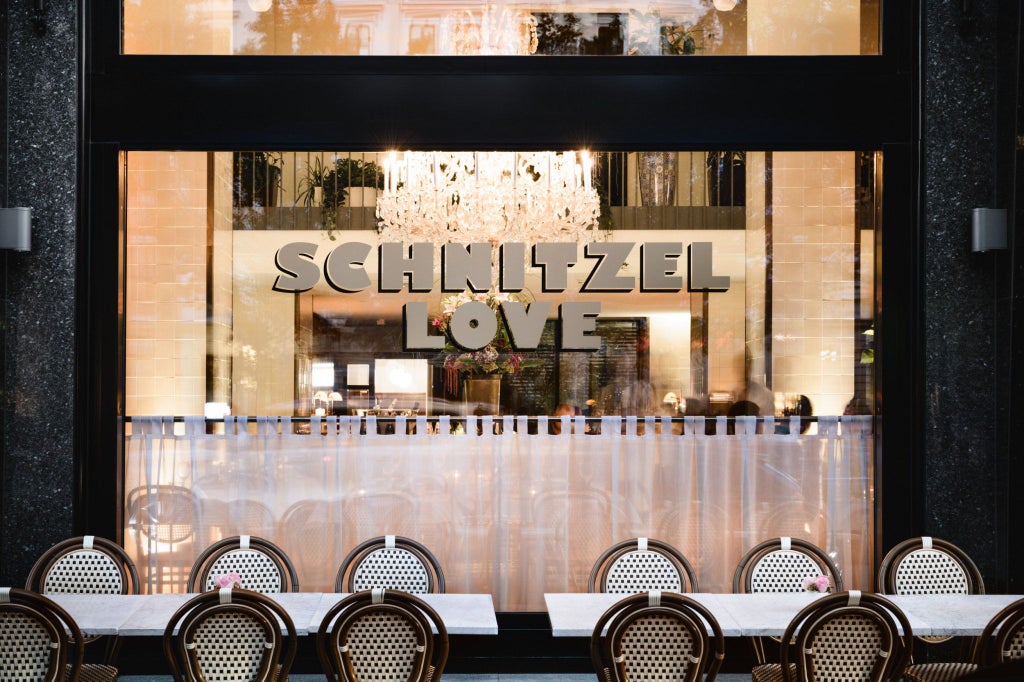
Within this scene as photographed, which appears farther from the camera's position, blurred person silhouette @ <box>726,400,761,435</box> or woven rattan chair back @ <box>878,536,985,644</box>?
blurred person silhouette @ <box>726,400,761,435</box>

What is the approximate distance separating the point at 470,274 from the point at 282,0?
229cm

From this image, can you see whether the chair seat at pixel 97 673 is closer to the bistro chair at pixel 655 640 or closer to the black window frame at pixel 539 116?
the black window frame at pixel 539 116

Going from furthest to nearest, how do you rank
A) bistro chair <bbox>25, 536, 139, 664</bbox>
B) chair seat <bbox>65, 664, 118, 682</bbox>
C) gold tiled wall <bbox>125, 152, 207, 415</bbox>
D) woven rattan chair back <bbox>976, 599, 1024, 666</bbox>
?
gold tiled wall <bbox>125, 152, 207, 415</bbox>, bistro chair <bbox>25, 536, 139, 664</bbox>, chair seat <bbox>65, 664, 118, 682</bbox>, woven rattan chair back <bbox>976, 599, 1024, 666</bbox>

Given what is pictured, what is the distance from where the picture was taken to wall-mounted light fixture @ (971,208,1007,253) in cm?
598

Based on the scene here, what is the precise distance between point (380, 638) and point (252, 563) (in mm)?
1597

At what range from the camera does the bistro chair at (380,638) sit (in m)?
4.11

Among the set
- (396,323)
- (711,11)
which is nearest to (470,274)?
(396,323)

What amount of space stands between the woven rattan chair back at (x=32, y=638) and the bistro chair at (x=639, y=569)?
2.77 m

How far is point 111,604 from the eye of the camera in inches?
193

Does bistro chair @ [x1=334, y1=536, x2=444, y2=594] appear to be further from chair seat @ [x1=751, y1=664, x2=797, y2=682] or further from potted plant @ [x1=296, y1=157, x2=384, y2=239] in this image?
potted plant @ [x1=296, y1=157, x2=384, y2=239]

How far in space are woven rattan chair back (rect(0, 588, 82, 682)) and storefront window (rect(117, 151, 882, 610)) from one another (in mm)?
2137

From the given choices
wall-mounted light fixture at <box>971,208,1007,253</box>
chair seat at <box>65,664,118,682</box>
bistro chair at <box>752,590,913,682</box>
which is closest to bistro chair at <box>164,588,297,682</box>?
chair seat at <box>65,664,118,682</box>

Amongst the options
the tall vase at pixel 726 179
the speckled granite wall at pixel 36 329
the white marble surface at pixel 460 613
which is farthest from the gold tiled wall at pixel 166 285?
the tall vase at pixel 726 179

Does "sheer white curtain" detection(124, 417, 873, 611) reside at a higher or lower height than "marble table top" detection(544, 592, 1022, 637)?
higher
